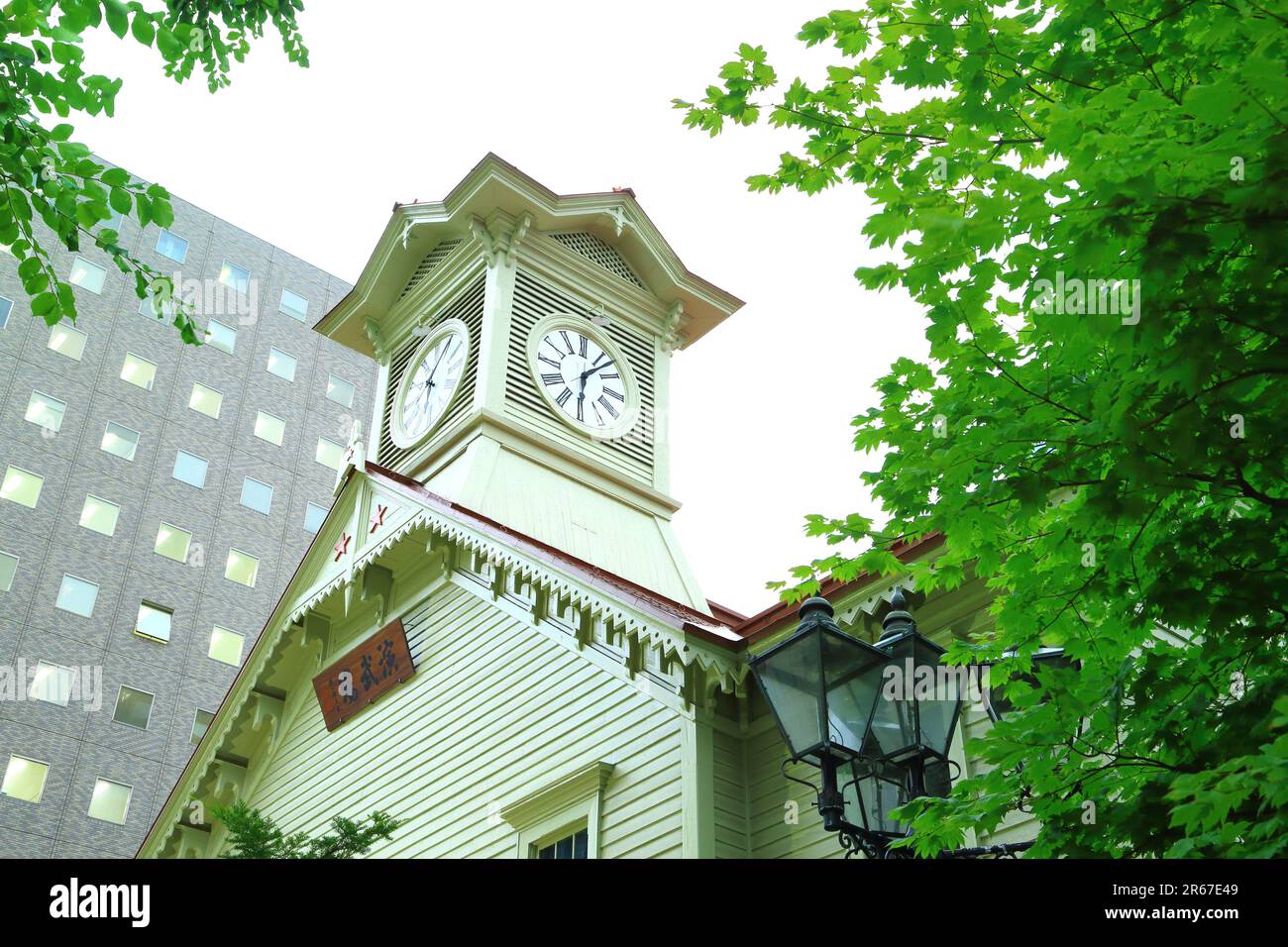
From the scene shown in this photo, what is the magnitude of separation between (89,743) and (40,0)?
1576 inches

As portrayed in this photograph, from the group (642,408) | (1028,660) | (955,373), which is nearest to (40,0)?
(955,373)

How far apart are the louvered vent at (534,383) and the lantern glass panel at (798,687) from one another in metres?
13.4

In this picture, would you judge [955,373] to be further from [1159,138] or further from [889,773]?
Answer: [889,773]

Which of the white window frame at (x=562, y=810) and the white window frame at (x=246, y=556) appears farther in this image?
the white window frame at (x=246, y=556)

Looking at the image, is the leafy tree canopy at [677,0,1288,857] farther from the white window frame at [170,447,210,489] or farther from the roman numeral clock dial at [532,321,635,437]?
the white window frame at [170,447,210,489]

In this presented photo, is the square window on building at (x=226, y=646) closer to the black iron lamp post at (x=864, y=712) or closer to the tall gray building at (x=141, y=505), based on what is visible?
the tall gray building at (x=141, y=505)

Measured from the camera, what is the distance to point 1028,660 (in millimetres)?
7184

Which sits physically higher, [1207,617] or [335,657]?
[335,657]

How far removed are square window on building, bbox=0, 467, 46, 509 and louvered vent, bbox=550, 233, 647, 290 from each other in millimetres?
31655

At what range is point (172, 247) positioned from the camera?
5603 cm

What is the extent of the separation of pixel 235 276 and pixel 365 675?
43811 millimetres

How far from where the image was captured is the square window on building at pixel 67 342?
49938 mm

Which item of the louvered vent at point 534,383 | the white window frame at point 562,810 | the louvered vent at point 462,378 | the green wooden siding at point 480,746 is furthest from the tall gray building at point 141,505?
the white window frame at point 562,810
